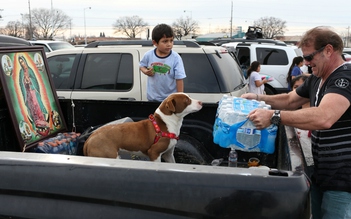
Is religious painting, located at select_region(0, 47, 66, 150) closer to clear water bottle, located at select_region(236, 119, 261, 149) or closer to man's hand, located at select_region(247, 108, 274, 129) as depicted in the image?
clear water bottle, located at select_region(236, 119, 261, 149)

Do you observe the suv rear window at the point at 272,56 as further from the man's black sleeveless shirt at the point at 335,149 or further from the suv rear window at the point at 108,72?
the man's black sleeveless shirt at the point at 335,149

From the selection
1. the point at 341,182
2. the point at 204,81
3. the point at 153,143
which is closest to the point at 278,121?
the point at 341,182

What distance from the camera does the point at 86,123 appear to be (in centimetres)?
373

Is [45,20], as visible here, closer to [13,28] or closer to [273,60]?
[13,28]

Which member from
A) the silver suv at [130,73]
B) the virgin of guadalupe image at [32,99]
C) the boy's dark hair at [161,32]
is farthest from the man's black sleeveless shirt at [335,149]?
the silver suv at [130,73]

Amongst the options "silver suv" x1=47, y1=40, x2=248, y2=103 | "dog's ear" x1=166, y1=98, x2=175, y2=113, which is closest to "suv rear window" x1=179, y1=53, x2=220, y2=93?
"silver suv" x1=47, y1=40, x2=248, y2=103

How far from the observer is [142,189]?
172 centimetres

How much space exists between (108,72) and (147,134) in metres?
A: 2.85

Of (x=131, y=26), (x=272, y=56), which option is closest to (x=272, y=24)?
(x=131, y=26)

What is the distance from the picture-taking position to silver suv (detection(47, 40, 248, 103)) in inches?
209

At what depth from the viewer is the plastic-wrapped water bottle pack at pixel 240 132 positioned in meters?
2.45

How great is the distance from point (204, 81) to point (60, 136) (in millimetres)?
2579

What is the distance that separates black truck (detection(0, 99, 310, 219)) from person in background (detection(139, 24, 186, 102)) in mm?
2419

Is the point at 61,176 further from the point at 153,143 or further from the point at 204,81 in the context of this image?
the point at 204,81
